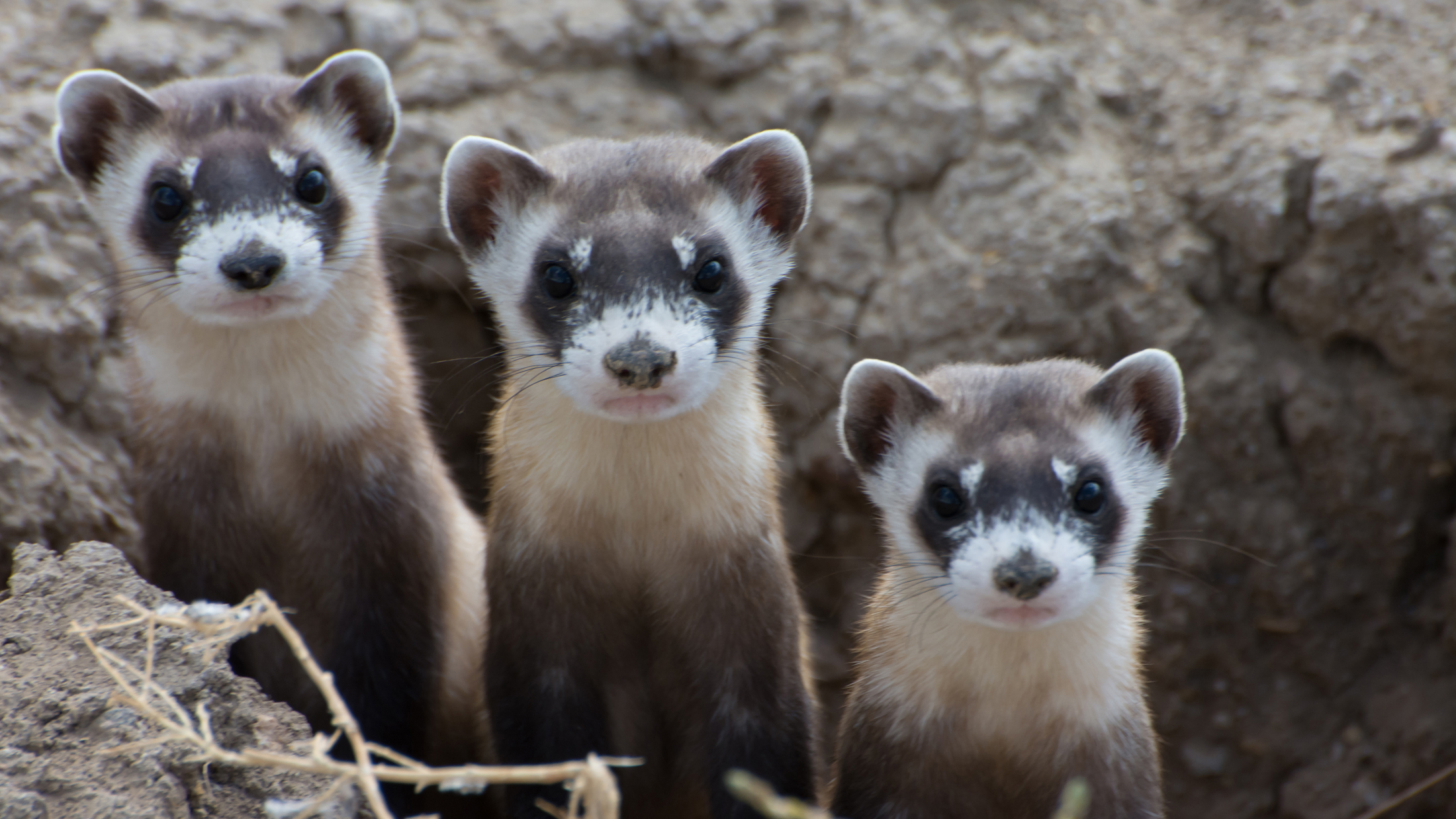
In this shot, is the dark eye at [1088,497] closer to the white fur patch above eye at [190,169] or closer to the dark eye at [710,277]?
the dark eye at [710,277]

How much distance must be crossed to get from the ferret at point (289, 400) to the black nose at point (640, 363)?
2.94 feet

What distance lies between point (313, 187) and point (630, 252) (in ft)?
3.11

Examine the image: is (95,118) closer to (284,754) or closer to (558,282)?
(558,282)

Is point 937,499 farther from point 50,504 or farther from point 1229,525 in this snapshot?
point 50,504

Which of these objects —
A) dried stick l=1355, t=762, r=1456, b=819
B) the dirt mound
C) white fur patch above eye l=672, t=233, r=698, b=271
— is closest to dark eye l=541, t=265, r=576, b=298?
white fur patch above eye l=672, t=233, r=698, b=271

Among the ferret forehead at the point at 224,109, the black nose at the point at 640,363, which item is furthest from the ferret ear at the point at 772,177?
the ferret forehead at the point at 224,109

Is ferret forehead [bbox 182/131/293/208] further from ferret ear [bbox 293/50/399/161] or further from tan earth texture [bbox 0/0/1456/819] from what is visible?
tan earth texture [bbox 0/0/1456/819]

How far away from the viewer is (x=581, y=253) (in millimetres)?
2855

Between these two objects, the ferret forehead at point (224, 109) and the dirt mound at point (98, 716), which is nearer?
the dirt mound at point (98, 716)

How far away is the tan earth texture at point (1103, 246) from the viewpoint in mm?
4000

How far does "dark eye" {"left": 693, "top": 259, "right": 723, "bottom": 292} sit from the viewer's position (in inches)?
115

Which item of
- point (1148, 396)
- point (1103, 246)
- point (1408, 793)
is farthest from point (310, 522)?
point (1408, 793)

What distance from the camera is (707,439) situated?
3.10 meters

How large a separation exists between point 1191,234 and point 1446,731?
1.72 meters
